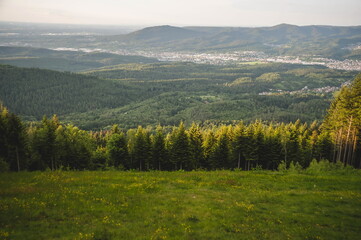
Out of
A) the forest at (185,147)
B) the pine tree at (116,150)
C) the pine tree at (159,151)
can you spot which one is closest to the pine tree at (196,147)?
the forest at (185,147)

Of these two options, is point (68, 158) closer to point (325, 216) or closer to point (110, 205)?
point (110, 205)

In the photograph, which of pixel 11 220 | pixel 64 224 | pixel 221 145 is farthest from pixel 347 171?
pixel 11 220

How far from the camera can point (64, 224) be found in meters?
16.4

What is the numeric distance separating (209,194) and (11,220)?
16.3 m

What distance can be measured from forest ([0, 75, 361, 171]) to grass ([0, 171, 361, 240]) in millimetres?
26290

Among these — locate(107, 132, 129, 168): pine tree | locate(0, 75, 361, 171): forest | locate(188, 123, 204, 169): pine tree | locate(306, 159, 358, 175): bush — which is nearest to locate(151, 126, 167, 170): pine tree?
locate(0, 75, 361, 171): forest

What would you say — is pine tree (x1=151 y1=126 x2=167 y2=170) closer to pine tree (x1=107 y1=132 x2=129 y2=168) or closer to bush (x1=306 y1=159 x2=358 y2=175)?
pine tree (x1=107 y1=132 x2=129 y2=168)

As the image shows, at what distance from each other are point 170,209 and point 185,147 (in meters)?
38.7

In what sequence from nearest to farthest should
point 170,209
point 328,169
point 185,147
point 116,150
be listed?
1. point 170,209
2. point 328,169
3. point 185,147
4. point 116,150

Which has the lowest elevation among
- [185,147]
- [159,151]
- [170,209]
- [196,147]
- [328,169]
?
[196,147]

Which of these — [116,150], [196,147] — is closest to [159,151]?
[196,147]

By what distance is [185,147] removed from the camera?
58812 mm

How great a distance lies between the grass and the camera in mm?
16266

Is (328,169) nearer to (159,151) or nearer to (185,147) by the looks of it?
(185,147)
